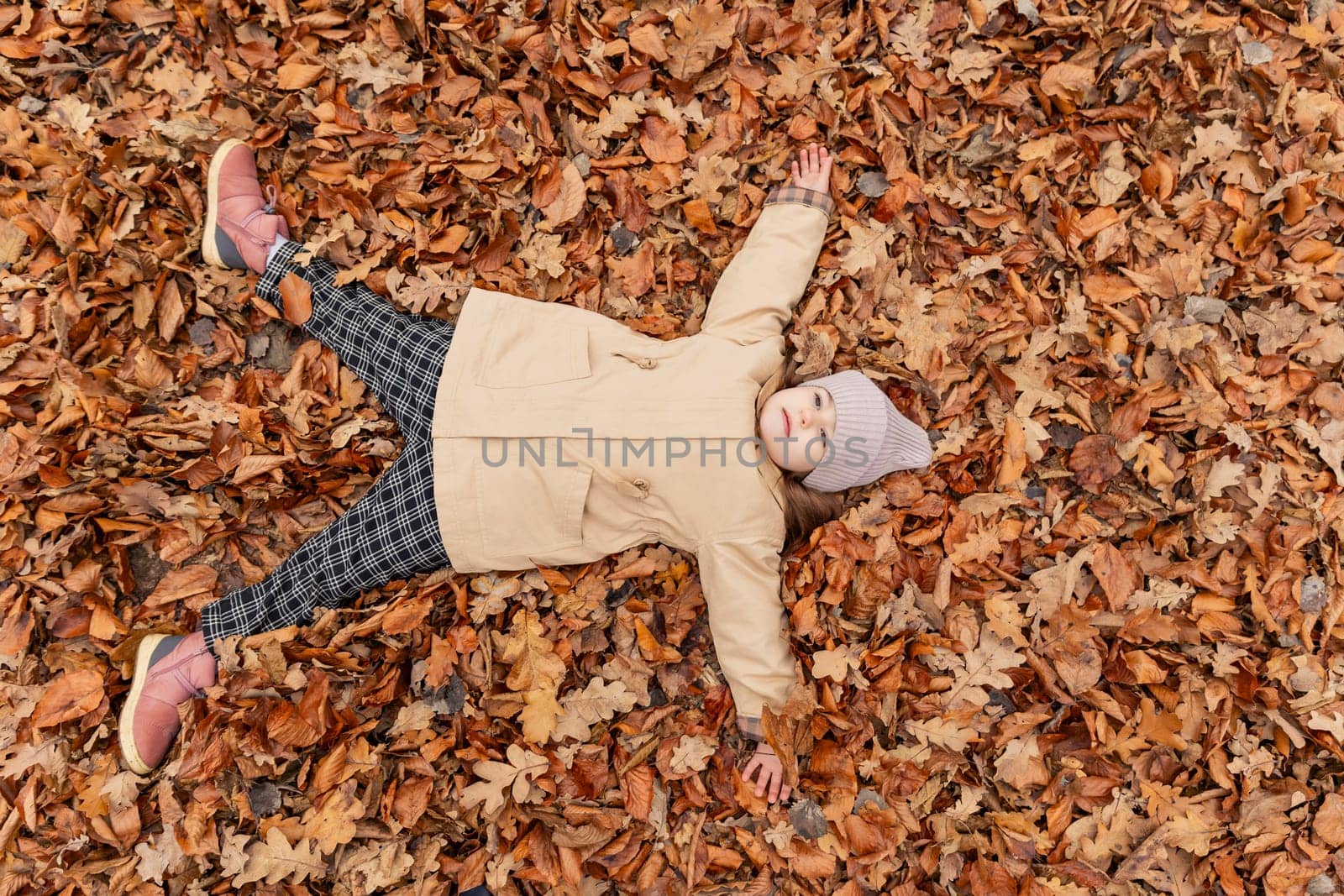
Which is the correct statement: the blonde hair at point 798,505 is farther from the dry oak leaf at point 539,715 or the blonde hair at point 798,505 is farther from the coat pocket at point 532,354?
the dry oak leaf at point 539,715

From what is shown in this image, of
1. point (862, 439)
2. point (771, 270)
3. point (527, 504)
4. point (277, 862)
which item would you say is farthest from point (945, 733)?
point (277, 862)

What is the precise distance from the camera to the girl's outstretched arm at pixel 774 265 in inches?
119

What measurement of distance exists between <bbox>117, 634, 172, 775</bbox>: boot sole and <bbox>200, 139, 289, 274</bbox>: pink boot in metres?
1.58

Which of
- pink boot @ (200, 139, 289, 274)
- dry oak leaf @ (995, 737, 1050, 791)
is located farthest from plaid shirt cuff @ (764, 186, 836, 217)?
dry oak leaf @ (995, 737, 1050, 791)

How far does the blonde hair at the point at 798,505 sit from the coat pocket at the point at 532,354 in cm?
77

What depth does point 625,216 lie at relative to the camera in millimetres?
3232

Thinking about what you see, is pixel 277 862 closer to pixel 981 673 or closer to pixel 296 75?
pixel 981 673

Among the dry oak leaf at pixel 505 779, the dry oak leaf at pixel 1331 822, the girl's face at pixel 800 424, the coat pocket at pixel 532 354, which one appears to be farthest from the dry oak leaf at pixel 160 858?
the dry oak leaf at pixel 1331 822

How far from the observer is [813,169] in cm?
318

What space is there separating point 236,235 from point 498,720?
87.7 inches

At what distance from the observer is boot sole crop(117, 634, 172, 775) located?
8.98ft

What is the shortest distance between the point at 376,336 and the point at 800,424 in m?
1.71

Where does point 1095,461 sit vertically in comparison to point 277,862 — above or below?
above

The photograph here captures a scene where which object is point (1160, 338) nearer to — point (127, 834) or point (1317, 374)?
point (1317, 374)
